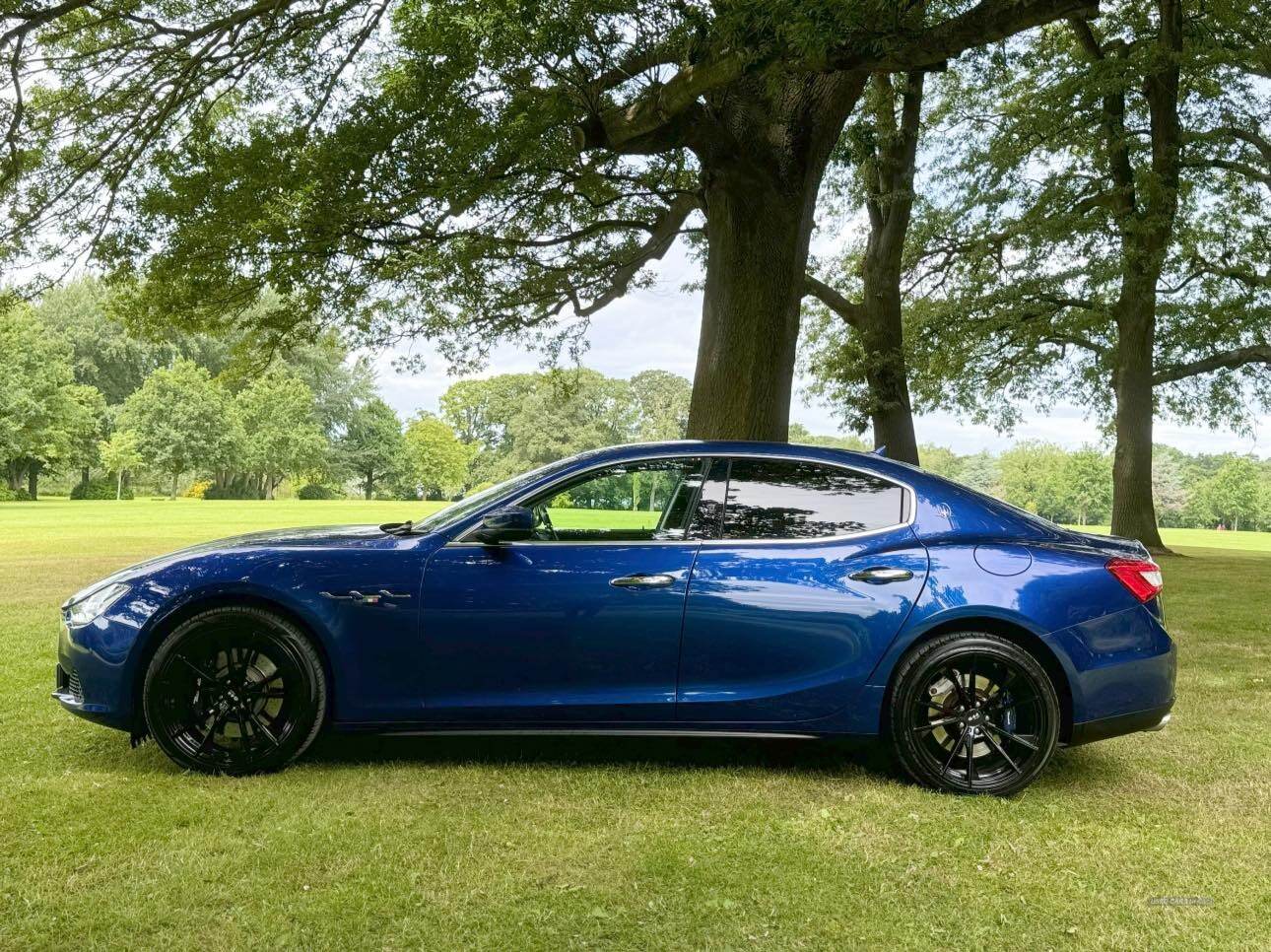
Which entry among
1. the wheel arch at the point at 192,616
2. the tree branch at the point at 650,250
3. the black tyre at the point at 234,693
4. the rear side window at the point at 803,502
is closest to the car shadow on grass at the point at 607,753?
the black tyre at the point at 234,693

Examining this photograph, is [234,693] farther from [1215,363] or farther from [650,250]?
Answer: [1215,363]

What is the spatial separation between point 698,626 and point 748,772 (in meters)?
0.84

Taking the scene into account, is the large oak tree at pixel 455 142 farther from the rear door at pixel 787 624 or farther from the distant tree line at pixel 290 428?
the distant tree line at pixel 290 428

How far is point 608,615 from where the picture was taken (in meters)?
4.42

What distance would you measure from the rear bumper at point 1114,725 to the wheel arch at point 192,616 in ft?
11.2

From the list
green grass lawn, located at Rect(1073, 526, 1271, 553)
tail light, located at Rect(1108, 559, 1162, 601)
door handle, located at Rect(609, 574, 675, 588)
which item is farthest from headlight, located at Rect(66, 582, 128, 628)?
green grass lawn, located at Rect(1073, 526, 1271, 553)

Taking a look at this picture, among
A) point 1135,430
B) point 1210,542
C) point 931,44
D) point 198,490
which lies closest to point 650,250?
point 931,44

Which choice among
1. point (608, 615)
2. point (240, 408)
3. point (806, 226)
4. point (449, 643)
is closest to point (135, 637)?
point (449, 643)

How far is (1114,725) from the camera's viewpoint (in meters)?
4.47

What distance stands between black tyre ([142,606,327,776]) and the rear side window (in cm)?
207

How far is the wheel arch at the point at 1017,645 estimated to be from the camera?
4461 millimetres

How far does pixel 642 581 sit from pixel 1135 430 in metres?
20.0

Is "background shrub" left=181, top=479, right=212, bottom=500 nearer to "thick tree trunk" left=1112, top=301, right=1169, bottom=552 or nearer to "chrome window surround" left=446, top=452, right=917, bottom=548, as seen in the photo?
"thick tree trunk" left=1112, top=301, right=1169, bottom=552

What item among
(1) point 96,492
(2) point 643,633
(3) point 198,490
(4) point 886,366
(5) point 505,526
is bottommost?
(1) point 96,492
